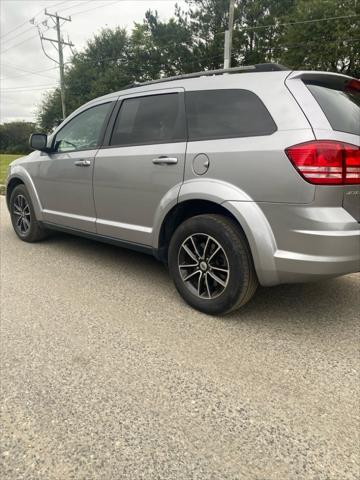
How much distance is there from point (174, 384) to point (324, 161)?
1.62 metres

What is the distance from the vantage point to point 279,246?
2.74 metres

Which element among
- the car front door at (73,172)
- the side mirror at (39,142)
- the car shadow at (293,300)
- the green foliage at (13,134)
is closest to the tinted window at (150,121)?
the car front door at (73,172)

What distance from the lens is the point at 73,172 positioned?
14.0 ft

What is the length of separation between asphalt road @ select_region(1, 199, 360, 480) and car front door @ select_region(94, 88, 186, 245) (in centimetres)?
68

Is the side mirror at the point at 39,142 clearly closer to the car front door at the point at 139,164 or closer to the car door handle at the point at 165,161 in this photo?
the car front door at the point at 139,164

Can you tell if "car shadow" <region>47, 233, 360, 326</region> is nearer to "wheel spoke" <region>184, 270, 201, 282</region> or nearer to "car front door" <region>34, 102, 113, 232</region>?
"wheel spoke" <region>184, 270, 201, 282</region>

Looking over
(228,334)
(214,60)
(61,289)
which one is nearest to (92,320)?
(61,289)

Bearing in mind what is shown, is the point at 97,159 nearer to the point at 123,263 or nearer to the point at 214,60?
the point at 123,263

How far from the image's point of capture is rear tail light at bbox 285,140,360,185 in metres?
2.53

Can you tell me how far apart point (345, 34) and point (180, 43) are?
17638 millimetres

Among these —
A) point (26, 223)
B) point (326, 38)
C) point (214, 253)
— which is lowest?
point (26, 223)

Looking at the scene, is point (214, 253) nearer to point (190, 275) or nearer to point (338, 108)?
point (190, 275)

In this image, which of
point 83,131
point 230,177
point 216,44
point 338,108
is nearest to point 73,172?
point 83,131

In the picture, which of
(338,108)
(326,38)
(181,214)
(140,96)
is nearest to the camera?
(338,108)
